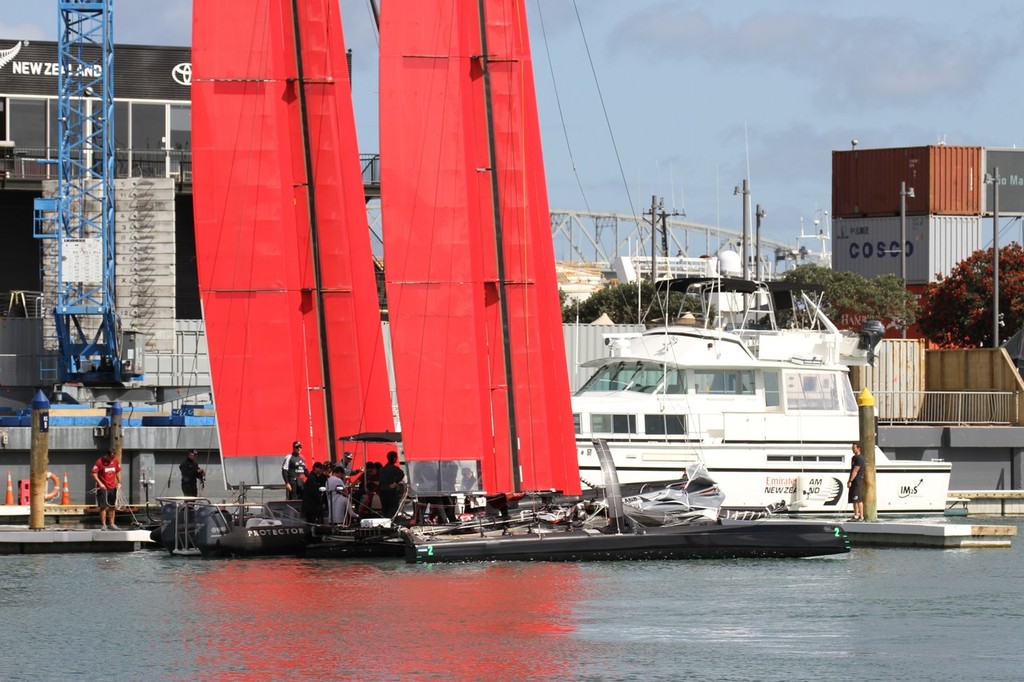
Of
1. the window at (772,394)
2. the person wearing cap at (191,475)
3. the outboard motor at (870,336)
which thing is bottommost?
the person wearing cap at (191,475)

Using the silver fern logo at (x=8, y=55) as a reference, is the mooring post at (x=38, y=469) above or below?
below

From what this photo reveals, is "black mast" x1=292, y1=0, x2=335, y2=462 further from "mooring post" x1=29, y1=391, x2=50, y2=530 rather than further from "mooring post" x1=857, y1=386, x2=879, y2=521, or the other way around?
"mooring post" x1=857, y1=386, x2=879, y2=521

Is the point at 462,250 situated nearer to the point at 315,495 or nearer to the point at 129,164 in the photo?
the point at 315,495

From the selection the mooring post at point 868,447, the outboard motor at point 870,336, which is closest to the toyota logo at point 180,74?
the outboard motor at point 870,336

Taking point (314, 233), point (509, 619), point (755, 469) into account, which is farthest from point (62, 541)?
point (755, 469)

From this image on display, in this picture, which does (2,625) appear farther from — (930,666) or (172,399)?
(172,399)

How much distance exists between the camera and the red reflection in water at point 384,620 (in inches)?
809

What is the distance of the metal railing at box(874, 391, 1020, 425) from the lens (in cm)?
5012

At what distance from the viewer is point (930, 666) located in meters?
20.8

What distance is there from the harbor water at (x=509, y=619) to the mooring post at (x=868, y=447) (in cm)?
388

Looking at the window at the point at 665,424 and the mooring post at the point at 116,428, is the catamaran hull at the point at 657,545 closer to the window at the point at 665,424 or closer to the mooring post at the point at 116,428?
the window at the point at 665,424

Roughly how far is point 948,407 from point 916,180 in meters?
57.6

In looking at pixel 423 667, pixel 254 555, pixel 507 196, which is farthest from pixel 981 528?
pixel 423 667

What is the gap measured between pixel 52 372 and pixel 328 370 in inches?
1130
